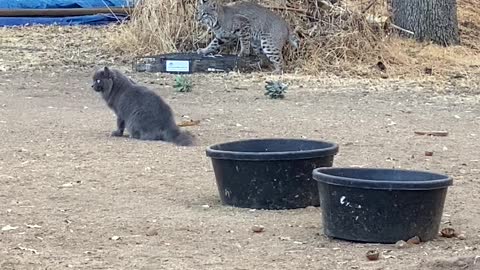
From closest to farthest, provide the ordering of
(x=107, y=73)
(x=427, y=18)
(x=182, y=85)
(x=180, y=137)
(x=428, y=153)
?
(x=428, y=153) < (x=180, y=137) < (x=107, y=73) < (x=182, y=85) < (x=427, y=18)

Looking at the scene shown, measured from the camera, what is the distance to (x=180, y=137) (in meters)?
8.66

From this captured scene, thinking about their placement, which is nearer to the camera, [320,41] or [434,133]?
[434,133]

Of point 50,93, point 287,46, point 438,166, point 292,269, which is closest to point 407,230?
point 292,269

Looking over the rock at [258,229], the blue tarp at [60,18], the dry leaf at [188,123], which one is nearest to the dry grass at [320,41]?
the blue tarp at [60,18]

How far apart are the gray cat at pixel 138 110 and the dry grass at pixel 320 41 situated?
464 centimetres

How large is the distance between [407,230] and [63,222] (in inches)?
76.7

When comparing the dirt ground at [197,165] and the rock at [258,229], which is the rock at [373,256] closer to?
the dirt ground at [197,165]

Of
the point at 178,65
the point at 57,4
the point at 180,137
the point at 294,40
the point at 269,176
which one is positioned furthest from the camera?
the point at 57,4

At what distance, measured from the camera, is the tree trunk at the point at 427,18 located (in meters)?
15.2

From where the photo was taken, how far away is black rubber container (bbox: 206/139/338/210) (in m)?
6.30

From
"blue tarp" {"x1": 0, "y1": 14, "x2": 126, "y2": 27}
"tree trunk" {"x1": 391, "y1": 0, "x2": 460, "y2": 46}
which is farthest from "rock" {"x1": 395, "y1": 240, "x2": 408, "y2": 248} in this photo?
"blue tarp" {"x1": 0, "y1": 14, "x2": 126, "y2": 27}

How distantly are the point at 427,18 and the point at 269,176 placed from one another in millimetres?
9511

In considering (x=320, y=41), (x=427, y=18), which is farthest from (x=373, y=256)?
(x=427, y=18)

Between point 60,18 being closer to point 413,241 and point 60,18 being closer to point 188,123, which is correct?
point 188,123
